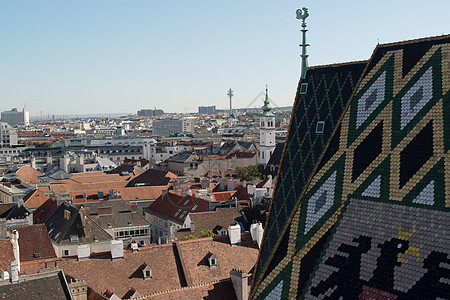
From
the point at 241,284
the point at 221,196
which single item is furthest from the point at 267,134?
the point at 241,284

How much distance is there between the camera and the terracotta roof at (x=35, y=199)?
62000mm

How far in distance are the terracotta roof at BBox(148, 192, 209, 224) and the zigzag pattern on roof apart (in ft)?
114

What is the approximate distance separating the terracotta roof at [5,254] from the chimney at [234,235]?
1232 cm

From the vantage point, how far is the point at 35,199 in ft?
206

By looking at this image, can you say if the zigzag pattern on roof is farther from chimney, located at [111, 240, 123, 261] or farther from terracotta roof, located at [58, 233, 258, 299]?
chimney, located at [111, 240, 123, 261]

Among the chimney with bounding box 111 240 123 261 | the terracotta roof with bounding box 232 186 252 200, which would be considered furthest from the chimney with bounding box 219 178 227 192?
the chimney with bounding box 111 240 123 261

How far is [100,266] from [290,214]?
14094 millimetres

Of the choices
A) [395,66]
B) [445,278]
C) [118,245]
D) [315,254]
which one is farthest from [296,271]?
[118,245]

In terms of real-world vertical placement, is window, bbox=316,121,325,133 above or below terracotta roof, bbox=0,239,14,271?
above

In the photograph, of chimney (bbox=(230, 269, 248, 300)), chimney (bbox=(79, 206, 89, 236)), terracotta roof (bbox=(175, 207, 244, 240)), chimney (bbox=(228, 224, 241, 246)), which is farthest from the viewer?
chimney (bbox=(79, 206, 89, 236))

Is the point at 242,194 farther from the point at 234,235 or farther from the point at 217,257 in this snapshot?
the point at 217,257

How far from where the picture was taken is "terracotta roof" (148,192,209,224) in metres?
54.5

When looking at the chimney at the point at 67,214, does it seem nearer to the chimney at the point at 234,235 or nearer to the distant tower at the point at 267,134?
the chimney at the point at 234,235

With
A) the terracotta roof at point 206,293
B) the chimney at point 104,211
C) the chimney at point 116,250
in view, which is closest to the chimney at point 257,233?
the terracotta roof at point 206,293
